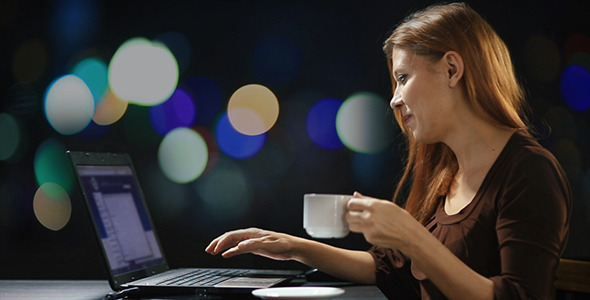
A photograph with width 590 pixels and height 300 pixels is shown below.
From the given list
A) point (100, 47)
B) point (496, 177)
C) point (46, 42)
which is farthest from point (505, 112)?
point (46, 42)

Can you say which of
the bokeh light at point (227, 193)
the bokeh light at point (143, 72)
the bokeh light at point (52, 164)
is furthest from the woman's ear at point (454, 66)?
the bokeh light at point (52, 164)

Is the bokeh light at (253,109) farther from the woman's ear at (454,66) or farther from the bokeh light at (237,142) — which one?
the woman's ear at (454,66)

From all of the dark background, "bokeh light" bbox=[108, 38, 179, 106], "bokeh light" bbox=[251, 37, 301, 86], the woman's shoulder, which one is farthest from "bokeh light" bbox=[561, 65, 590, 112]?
"bokeh light" bbox=[108, 38, 179, 106]

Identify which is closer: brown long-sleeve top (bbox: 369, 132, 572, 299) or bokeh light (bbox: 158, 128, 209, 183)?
brown long-sleeve top (bbox: 369, 132, 572, 299)

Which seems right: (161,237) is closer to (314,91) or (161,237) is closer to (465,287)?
(314,91)

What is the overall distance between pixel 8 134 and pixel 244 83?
2.50 feet

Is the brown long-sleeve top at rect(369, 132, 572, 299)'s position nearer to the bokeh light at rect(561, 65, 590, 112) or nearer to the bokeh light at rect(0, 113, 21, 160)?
the bokeh light at rect(561, 65, 590, 112)

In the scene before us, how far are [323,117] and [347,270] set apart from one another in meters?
0.58

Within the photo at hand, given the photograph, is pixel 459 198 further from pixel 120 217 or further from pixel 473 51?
pixel 120 217

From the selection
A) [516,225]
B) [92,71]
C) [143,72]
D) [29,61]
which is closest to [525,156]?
[516,225]

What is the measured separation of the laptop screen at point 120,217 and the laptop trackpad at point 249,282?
0.26 metres

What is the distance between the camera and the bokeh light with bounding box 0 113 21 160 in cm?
205

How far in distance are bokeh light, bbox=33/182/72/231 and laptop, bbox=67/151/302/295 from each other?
1.21ft

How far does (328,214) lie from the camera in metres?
1.15
